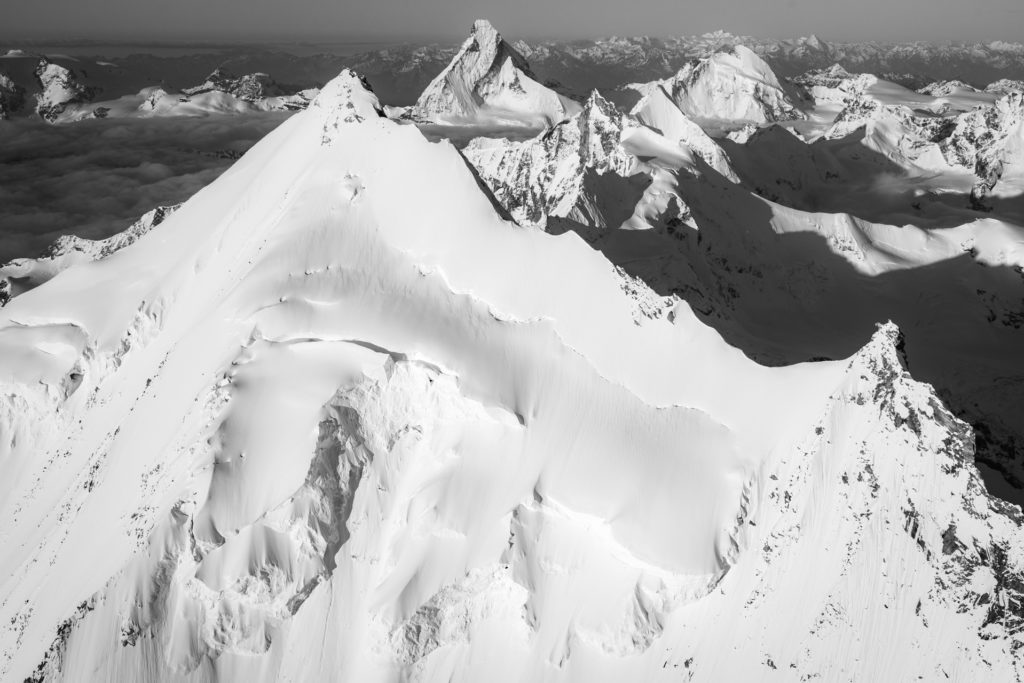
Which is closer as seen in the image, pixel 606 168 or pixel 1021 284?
pixel 1021 284

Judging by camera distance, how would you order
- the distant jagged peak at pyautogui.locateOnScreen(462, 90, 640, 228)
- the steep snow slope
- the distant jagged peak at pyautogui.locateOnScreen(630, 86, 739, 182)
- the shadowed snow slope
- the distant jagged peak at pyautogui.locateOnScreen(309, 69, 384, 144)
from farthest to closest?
the distant jagged peak at pyautogui.locateOnScreen(630, 86, 739, 182) → the steep snow slope → the distant jagged peak at pyautogui.locateOnScreen(462, 90, 640, 228) → the distant jagged peak at pyautogui.locateOnScreen(309, 69, 384, 144) → the shadowed snow slope

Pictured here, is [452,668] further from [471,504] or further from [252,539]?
[252,539]

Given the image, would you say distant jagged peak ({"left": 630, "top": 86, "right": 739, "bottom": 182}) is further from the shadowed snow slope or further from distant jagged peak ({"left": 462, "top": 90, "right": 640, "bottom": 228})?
the shadowed snow slope

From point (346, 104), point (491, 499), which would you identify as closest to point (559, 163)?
point (346, 104)

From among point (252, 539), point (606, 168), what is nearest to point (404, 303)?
point (252, 539)

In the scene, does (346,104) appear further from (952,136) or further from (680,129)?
(952,136)

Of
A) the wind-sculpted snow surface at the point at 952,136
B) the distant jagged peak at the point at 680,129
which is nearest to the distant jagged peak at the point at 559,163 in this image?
the distant jagged peak at the point at 680,129

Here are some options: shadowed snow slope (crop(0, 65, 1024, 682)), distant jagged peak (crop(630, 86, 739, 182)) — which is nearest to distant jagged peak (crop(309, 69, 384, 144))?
shadowed snow slope (crop(0, 65, 1024, 682))
